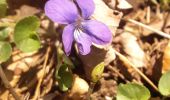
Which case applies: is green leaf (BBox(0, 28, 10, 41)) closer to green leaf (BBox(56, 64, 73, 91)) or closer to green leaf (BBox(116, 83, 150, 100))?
green leaf (BBox(56, 64, 73, 91))

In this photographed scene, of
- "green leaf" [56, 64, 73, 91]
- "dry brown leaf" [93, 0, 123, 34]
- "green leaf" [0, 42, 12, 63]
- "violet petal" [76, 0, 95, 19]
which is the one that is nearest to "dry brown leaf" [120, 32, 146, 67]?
"dry brown leaf" [93, 0, 123, 34]

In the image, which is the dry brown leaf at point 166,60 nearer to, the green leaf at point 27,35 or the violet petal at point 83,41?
the violet petal at point 83,41

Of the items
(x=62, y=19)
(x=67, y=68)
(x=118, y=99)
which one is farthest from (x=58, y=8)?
(x=118, y=99)

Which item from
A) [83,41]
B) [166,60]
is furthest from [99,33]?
[166,60]

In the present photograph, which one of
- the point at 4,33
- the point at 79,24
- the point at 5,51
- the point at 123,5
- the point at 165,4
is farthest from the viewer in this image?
the point at 165,4

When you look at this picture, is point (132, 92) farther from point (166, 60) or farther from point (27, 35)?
point (27, 35)

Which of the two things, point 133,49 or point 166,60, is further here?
point 133,49

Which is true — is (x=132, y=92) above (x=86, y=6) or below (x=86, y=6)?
below

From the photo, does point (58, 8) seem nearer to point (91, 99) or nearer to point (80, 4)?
point (80, 4)
